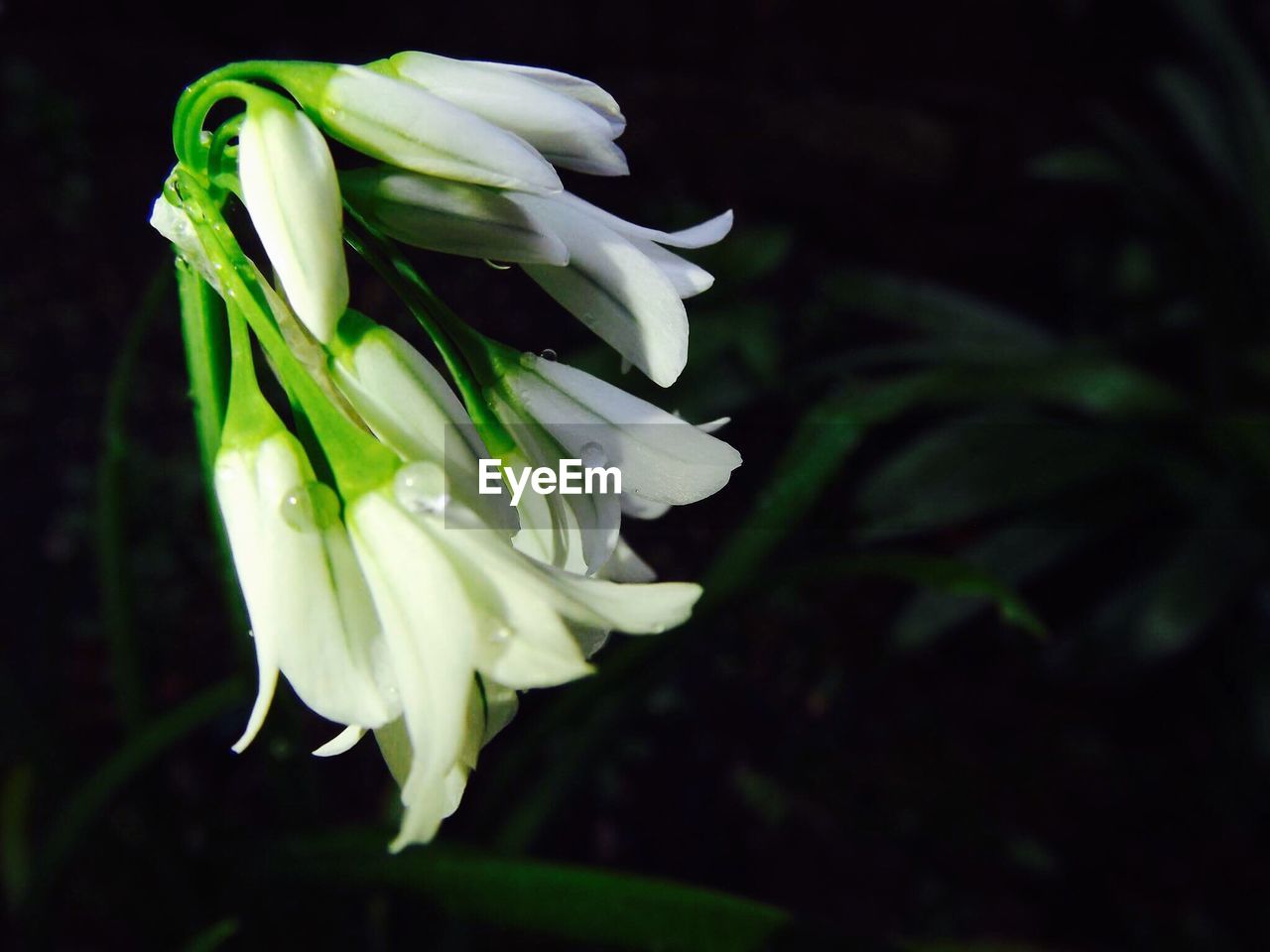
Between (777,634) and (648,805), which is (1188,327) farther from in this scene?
(648,805)

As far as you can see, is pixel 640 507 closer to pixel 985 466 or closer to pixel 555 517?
pixel 555 517

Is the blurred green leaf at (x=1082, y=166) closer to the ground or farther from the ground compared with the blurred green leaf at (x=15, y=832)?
farther from the ground

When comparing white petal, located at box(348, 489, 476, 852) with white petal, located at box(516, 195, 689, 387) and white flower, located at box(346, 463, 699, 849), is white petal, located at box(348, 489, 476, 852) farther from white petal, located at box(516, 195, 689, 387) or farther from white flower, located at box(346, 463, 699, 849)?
white petal, located at box(516, 195, 689, 387)

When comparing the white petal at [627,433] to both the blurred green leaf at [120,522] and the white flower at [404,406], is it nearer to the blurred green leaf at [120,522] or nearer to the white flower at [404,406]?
the white flower at [404,406]

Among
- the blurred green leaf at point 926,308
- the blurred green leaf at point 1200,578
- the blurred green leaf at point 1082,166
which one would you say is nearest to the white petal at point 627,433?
the blurred green leaf at point 1200,578

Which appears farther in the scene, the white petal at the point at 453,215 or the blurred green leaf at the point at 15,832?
the blurred green leaf at the point at 15,832

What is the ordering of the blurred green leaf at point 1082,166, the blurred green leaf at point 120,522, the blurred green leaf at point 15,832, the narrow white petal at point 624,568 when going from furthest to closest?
the blurred green leaf at point 1082,166 < the blurred green leaf at point 15,832 < the blurred green leaf at point 120,522 < the narrow white petal at point 624,568

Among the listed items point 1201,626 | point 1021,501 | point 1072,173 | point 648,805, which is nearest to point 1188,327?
point 1072,173

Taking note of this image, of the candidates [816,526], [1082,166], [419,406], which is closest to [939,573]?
[419,406]
